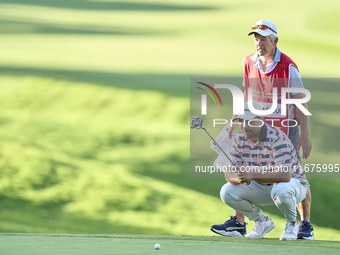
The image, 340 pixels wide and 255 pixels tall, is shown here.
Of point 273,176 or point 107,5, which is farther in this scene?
point 107,5

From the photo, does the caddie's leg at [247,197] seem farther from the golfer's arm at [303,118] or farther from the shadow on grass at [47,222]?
the shadow on grass at [47,222]

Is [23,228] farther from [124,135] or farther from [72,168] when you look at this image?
[124,135]

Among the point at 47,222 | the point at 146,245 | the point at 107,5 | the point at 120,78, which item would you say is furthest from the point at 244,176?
the point at 107,5

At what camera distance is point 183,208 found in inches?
200

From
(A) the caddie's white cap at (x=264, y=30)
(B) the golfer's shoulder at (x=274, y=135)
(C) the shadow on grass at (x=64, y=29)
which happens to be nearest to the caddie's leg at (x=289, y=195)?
(B) the golfer's shoulder at (x=274, y=135)

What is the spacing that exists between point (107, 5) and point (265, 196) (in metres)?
9.12

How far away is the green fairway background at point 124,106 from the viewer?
5.01 meters

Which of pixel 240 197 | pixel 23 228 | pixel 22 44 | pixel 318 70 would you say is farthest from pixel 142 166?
pixel 22 44

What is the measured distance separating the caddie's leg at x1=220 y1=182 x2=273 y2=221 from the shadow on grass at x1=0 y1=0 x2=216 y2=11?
8.56 m

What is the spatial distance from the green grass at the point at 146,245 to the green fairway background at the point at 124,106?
111cm

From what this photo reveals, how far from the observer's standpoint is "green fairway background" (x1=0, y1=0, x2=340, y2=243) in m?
5.01

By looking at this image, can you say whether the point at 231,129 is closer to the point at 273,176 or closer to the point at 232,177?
the point at 232,177

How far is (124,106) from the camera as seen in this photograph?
23.2 ft

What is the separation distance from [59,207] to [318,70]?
449 cm
